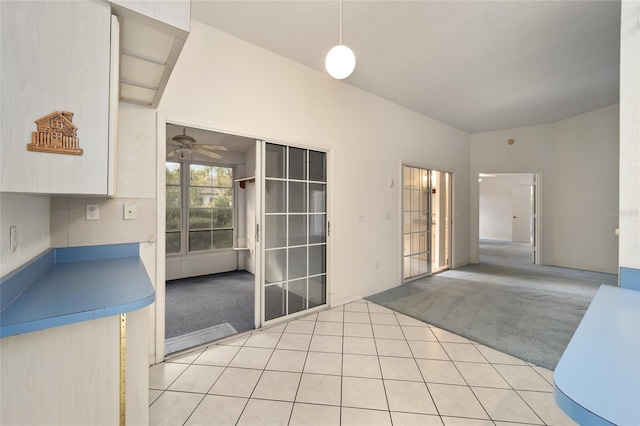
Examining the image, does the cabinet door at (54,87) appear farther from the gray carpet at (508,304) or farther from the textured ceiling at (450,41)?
the gray carpet at (508,304)

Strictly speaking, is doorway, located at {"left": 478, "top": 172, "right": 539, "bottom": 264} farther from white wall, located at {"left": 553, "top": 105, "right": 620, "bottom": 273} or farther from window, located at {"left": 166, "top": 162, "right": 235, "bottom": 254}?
window, located at {"left": 166, "top": 162, "right": 235, "bottom": 254}

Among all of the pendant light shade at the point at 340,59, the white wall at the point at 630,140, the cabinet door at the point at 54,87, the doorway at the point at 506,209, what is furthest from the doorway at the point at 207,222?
the doorway at the point at 506,209

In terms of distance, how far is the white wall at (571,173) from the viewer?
478 centimetres

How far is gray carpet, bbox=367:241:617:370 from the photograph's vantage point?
2463 millimetres

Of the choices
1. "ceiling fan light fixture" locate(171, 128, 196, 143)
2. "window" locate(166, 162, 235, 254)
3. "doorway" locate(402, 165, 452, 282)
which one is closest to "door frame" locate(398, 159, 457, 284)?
"doorway" locate(402, 165, 452, 282)

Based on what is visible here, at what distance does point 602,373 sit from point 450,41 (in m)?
2.90

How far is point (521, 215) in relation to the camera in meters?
9.77

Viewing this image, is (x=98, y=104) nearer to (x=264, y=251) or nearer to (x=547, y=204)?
(x=264, y=251)

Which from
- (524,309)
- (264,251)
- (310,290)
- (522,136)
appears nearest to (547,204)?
(522,136)

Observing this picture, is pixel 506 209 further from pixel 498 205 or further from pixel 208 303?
pixel 208 303

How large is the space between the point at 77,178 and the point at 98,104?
11.9 inches

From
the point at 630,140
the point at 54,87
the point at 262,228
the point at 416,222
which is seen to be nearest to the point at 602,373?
the point at 630,140

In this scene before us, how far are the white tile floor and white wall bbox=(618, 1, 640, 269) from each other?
3.57 feet

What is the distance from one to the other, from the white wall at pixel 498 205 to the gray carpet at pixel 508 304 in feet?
18.6
